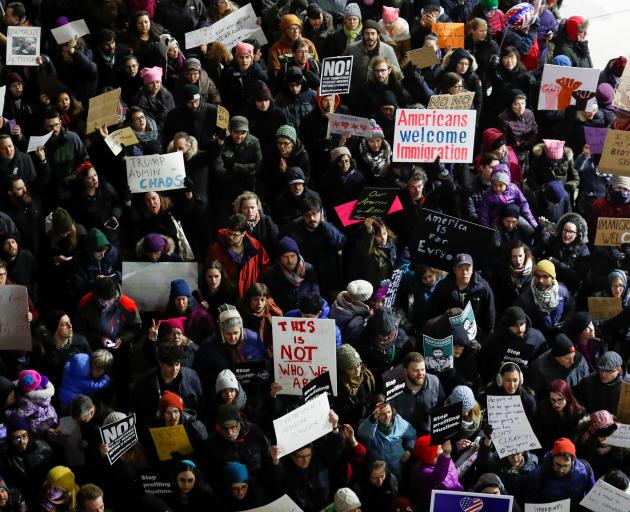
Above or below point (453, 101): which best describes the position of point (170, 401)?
below

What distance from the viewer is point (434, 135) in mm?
13469

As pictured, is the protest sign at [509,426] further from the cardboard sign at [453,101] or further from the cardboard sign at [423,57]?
the cardboard sign at [423,57]

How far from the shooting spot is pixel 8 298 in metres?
11.5

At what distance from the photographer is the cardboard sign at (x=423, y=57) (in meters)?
14.5

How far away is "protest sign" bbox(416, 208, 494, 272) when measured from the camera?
12.2 meters

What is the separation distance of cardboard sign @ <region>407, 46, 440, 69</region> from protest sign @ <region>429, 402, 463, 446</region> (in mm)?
5006

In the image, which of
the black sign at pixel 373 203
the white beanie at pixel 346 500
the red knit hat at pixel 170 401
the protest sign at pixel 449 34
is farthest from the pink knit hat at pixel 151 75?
the white beanie at pixel 346 500

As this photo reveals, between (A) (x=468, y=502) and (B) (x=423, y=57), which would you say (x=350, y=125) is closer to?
(B) (x=423, y=57)

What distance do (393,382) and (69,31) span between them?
5898 millimetres

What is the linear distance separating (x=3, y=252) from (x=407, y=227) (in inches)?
137

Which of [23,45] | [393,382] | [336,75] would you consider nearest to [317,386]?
[393,382]

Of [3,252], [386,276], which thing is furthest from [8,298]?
[386,276]

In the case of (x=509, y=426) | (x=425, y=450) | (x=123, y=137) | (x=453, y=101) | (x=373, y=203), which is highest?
(x=453, y=101)

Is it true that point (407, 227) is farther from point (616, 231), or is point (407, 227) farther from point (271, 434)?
point (271, 434)
